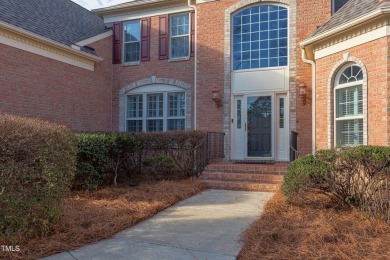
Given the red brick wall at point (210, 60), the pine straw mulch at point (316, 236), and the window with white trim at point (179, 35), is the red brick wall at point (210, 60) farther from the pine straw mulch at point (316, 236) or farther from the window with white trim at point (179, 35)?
the pine straw mulch at point (316, 236)

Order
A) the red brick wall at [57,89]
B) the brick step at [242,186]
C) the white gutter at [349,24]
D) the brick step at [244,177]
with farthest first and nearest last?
the red brick wall at [57,89] < the brick step at [244,177] < the brick step at [242,186] < the white gutter at [349,24]

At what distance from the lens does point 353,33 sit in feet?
24.2

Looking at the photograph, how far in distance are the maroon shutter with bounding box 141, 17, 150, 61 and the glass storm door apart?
460cm

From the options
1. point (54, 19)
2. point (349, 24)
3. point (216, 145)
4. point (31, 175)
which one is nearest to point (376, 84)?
point (349, 24)

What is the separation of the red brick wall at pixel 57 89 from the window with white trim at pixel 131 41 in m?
0.64

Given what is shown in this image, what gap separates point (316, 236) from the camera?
4.02 metres

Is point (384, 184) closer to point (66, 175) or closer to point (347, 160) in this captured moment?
point (347, 160)

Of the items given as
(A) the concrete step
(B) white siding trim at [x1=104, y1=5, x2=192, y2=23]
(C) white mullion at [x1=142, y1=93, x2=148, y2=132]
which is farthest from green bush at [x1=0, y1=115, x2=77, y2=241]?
(B) white siding trim at [x1=104, y1=5, x2=192, y2=23]

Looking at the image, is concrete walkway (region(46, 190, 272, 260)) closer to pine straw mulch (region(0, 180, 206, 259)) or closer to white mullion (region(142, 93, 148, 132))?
pine straw mulch (region(0, 180, 206, 259))

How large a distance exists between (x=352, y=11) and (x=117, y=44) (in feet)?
28.1

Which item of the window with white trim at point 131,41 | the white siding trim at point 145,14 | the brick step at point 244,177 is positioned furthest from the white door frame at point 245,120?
the window with white trim at point 131,41

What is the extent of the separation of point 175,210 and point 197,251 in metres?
2.00

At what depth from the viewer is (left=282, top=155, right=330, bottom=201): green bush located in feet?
17.4

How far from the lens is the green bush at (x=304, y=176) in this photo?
17.4 ft
